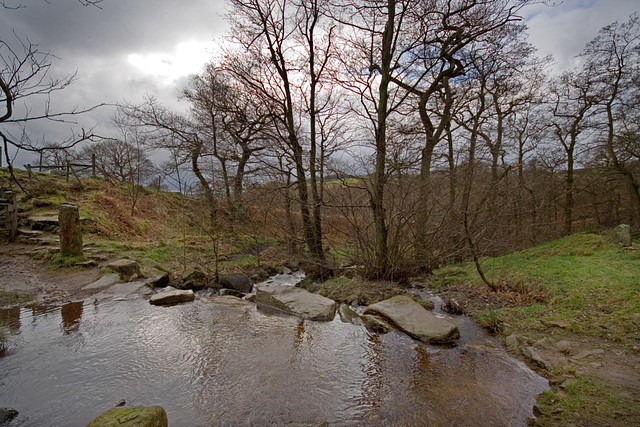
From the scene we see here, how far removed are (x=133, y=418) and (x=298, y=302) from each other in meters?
4.26

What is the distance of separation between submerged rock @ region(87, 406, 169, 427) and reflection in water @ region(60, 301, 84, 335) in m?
3.40

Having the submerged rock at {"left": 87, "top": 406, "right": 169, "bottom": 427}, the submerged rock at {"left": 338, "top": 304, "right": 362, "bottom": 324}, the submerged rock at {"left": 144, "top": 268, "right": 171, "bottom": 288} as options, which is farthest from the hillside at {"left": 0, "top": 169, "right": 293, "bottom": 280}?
the submerged rock at {"left": 87, "top": 406, "right": 169, "bottom": 427}

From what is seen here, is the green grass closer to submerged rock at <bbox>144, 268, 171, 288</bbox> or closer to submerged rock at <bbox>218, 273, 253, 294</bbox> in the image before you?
submerged rock at <bbox>218, 273, 253, 294</bbox>

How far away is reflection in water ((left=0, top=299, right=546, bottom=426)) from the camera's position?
10.8 feet

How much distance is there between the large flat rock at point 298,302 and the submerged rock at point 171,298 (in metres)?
1.70

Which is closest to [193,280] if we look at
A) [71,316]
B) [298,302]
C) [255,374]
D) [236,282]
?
[236,282]

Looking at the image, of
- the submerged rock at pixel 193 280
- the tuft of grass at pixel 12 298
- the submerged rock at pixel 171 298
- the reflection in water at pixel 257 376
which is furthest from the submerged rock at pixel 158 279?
the reflection in water at pixel 257 376

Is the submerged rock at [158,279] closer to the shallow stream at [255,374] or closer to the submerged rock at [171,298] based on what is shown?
the submerged rock at [171,298]

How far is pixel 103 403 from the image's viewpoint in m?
3.48

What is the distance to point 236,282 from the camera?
361 inches

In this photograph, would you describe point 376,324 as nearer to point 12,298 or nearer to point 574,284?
point 574,284

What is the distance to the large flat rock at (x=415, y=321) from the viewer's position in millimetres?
4996

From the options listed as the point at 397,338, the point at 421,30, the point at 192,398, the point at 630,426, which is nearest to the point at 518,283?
the point at 397,338

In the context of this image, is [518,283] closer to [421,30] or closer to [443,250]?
[443,250]
